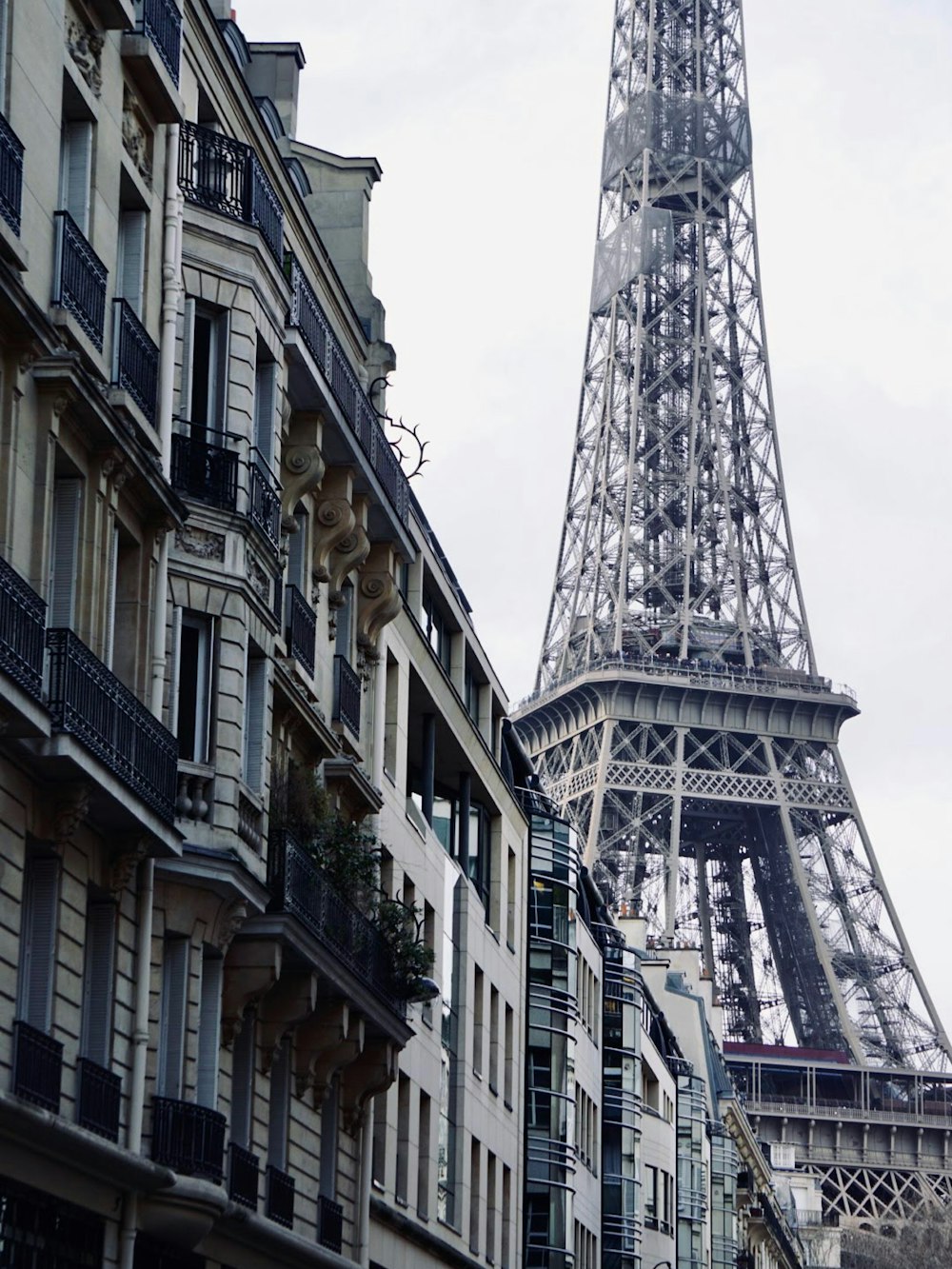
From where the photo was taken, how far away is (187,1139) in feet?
84.3

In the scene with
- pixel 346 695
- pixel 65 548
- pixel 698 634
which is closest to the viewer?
pixel 65 548

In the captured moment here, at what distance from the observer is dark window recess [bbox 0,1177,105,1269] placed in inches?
832

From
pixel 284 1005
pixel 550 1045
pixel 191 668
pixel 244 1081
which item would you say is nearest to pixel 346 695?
pixel 284 1005

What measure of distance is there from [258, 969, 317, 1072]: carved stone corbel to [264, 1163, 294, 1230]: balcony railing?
1.26 metres

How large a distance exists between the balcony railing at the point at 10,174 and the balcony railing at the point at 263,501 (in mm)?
6671

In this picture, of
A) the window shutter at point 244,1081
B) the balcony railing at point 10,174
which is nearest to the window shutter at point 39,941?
the balcony railing at point 10,174

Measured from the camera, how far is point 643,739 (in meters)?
136

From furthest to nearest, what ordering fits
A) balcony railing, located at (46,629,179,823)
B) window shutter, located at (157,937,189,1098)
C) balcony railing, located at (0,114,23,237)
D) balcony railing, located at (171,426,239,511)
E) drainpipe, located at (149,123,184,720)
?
balcony railing, located at (171,426,239,511)
window shutter, located at (157,937,189,1098)
drainpipe, located at (149,123,184,720)
balcony railing, located at (46,629,179,823)
balcony railing, located at (0,114,23,237)

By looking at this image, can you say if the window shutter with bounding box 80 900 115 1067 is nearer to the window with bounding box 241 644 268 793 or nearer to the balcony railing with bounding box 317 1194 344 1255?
the window with bounding box 241 644 268 793

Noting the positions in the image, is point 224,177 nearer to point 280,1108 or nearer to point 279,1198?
point 280,1108

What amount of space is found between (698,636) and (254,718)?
11619 cm

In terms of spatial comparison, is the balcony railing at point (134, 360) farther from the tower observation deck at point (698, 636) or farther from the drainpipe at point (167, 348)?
the tower observation deck at point (698, 636)

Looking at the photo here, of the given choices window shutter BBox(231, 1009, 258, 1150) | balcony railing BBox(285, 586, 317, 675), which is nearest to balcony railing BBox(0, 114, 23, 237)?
window shutter BBox(231, 1009, 258, 1150)

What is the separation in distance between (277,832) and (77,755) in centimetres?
770
